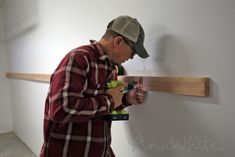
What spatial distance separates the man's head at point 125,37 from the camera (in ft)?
3.41

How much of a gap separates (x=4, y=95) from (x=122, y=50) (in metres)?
3.44

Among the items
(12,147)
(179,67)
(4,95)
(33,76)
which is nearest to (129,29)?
(179,67)

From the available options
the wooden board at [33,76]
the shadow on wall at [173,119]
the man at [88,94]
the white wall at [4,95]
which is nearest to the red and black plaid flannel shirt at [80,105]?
the man at [88,94]

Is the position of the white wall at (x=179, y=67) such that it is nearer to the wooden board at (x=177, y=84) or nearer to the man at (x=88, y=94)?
the wooden board at (x=177, y=84)

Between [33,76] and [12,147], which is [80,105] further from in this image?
[12,147]

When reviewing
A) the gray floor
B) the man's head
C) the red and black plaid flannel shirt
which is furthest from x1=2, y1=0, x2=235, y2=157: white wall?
the gray floor

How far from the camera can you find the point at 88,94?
1.04 meters

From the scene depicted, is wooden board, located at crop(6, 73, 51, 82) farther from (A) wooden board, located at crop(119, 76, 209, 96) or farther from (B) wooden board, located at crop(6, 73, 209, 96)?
(A) wooden board, located at crop(119, 76, 209, 96)

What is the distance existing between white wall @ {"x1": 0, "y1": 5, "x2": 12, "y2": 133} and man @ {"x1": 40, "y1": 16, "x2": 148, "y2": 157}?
3.18 m

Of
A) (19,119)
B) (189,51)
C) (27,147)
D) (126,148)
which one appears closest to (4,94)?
(19,119)

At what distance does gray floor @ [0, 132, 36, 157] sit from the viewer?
2996 mm

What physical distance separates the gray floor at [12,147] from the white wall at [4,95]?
0.20 m

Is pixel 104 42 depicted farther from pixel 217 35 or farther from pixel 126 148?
pixel 126 148

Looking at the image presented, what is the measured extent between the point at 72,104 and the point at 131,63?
1.75ft
